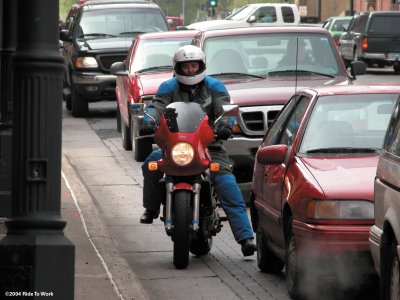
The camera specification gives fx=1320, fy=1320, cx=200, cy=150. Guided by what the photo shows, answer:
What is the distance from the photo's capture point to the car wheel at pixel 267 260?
1038 cm

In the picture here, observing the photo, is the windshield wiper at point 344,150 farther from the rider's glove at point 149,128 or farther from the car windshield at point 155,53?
the car windshield at point 155,53

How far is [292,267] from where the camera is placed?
915 cm

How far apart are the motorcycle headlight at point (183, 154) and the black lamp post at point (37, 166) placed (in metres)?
4.23

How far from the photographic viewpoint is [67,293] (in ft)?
20.8

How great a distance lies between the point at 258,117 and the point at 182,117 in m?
4.47

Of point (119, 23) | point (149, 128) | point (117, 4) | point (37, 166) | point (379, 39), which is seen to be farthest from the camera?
point (379, 39)

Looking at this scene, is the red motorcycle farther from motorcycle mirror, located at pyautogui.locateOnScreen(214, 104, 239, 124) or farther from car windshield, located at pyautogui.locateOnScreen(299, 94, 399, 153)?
car windshield, located at pyautogui.locateOnScreen(299, 94, 399, 153)

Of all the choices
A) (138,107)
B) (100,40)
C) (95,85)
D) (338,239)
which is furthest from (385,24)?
(338,239)

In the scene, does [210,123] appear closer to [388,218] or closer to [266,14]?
[388,218]

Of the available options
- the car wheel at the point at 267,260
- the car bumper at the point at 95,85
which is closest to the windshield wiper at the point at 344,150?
the car wheel at the point at 267,260

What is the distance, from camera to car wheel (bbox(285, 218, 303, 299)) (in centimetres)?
898

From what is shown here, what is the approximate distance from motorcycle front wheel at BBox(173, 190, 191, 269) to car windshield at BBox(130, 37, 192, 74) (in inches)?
400

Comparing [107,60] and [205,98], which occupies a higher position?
[205,98]

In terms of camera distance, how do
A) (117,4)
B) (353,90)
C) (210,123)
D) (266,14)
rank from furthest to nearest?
(266,14) → (117,4) → (210,123) → (353,90)
